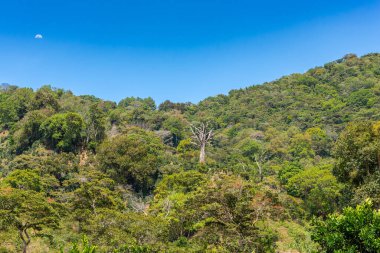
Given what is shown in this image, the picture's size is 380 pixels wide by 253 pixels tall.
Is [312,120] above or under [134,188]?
above

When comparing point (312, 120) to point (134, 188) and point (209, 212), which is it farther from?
point (209, 212)

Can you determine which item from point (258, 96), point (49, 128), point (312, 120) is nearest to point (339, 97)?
point (312, 120)

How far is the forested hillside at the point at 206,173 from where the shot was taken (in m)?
15.9

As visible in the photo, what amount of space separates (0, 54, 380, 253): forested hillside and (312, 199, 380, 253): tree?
1.1 inches

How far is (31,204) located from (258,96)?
69.2 metres

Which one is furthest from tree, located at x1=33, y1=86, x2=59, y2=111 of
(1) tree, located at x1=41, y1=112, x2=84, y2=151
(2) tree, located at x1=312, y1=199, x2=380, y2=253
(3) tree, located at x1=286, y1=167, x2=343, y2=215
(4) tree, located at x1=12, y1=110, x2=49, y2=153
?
(2) tree, located at x1=312, y1=199, x2=380, y2=253

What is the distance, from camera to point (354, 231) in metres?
8.40

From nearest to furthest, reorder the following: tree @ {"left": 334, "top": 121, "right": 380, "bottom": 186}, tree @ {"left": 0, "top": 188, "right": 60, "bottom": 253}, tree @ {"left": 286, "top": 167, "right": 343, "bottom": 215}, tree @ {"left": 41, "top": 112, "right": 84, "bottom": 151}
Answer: tree @ {"left": 0, "top": 188, "right": 60, "bottom": 253} → tree @ {"left": 334, "top": 121, "right": 380, "bottom": 186} → tree @ {"left": 286, "top": 167, "right": 343, "bottom": 215} → tree @ {"left": 41, "top": 112, "right": 84, "bottom": 151}

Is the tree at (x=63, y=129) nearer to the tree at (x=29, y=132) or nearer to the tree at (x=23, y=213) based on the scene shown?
the tree at (x=29, y=132)

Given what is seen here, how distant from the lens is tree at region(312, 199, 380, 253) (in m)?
8.03

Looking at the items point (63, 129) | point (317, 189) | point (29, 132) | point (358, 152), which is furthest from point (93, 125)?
point (358, 152)

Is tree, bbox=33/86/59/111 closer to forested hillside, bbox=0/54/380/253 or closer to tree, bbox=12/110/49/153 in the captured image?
forested hillside, bbox=0/54/380/253

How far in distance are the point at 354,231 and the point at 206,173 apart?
3074 cm

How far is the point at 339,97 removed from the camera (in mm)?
71750
